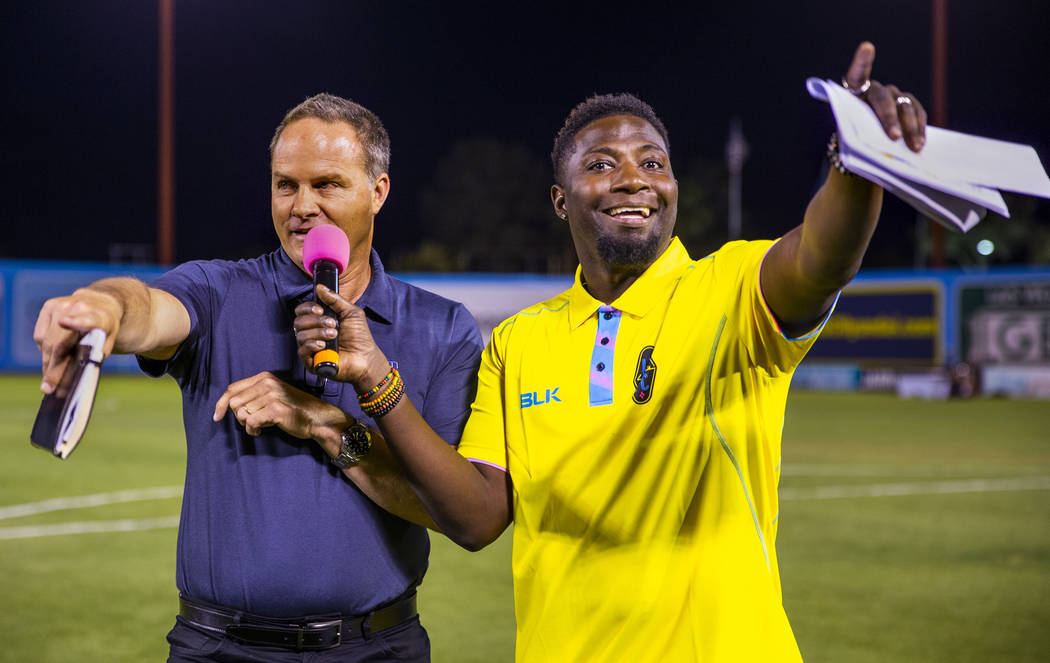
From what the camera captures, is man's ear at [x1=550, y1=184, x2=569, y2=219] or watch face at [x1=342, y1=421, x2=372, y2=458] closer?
watch face at [x1=342, y1=421, x2=372, y2=458]

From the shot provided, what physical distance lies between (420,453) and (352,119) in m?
1.08

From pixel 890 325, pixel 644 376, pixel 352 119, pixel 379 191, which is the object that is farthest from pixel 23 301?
pixel 644 376

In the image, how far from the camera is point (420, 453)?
8.86ft

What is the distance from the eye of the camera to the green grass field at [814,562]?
6.32m

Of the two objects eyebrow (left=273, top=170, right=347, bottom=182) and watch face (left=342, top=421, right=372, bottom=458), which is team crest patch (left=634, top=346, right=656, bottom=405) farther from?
eyebrow (left=273, top=170, right=347, bottom=182)

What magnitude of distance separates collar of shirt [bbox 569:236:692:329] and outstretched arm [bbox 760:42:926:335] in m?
0.45

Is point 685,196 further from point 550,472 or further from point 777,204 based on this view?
point 550,472

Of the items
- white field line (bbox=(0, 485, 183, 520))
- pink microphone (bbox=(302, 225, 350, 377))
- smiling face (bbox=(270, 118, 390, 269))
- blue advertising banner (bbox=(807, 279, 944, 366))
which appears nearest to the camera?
pink microphone (bbox=(302, 225, 350, 377))

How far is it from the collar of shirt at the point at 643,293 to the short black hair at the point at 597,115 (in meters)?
0.33

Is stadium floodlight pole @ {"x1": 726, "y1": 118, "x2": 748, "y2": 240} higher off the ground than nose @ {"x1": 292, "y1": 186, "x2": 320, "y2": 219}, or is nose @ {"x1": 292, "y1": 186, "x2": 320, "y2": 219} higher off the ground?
stadium floodlight pole @ {"x1": 726, "y1": 118, "x2": 748, "y2": 240}

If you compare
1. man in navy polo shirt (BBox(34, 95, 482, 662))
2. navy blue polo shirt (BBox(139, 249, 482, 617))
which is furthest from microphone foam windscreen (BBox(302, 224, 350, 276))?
navy blue polo shirt (BBox(139, 249, 482, 617))

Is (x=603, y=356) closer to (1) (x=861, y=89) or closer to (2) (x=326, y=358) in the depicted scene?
(2) (x=326, y=358)

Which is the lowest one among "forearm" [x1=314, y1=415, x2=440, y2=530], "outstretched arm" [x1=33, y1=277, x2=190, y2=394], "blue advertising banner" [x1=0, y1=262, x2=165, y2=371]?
"forearm" [x1=314, y1=415, x2=440, y2=530]

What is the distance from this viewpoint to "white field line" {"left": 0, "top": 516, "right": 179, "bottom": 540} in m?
9.23
